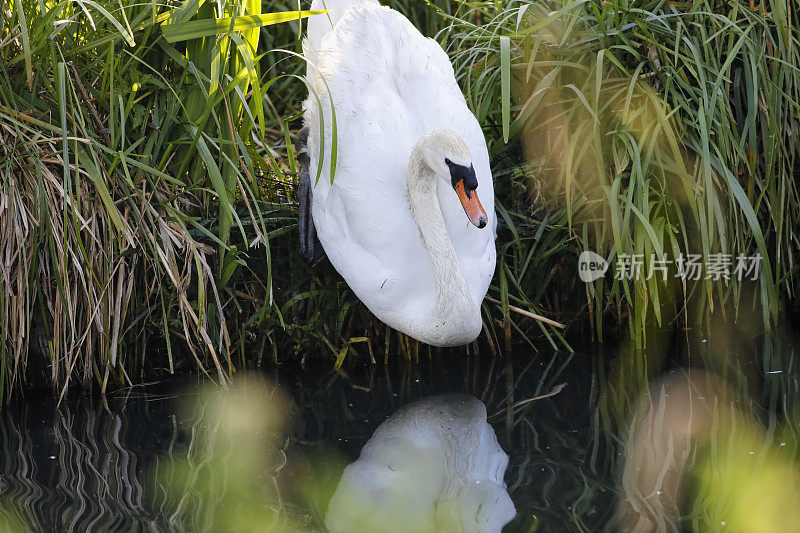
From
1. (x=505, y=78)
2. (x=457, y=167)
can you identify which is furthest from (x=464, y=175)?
(x=505, y=78)

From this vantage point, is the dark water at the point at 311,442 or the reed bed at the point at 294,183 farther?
the reed bed at the point at 294,183

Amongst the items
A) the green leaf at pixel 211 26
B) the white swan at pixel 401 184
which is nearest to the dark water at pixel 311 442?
the white swan at pixel 401 184

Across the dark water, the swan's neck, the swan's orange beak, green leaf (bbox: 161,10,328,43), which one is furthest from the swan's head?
the dark water

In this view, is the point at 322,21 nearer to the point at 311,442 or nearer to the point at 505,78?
the point at 505,78

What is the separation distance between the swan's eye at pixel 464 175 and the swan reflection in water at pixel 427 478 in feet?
2.77

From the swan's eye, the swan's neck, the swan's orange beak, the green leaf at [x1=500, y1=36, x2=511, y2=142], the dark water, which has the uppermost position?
the green leaf at [x1=500, y1=36, x2=511, y2=142]

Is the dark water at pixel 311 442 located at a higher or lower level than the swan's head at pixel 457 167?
lower

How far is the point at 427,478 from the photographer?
3.19 m

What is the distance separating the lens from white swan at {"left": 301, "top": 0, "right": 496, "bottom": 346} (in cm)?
361

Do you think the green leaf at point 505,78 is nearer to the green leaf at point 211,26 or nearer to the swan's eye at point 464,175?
the swan's eye at point 464,175

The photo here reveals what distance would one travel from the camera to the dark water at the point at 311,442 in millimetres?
2959

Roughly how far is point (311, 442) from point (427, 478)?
0.51 m

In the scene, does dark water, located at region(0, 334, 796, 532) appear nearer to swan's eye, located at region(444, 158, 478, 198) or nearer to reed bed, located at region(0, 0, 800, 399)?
reed bed, located at region(0, 0, 800, 399)

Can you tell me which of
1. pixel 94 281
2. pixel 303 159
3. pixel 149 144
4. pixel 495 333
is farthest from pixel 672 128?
pixel 94 281
